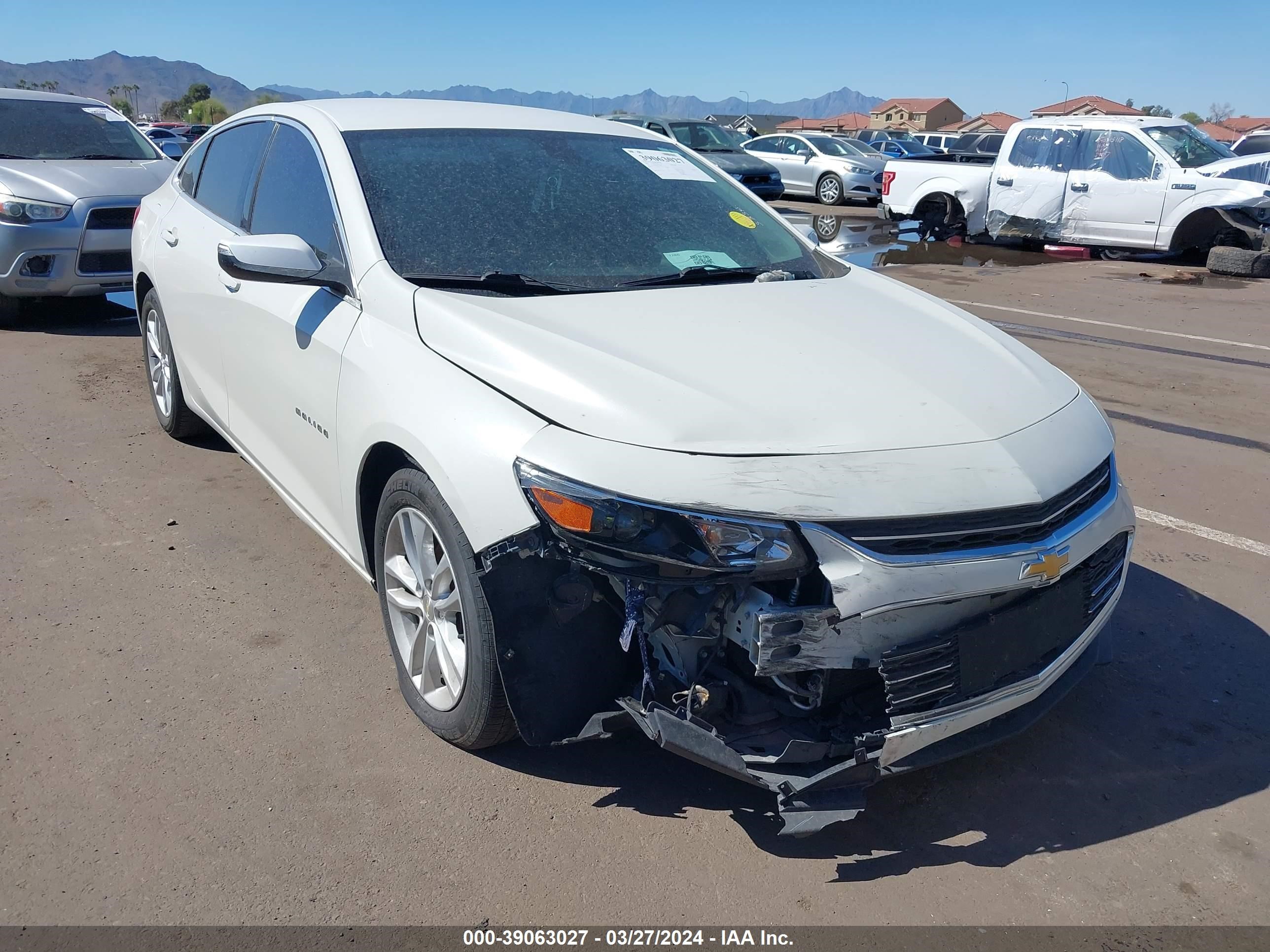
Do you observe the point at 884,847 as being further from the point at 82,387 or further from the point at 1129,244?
the point at 1129,244

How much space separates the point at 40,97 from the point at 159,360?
548cm

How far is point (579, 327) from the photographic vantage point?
2.87 metres

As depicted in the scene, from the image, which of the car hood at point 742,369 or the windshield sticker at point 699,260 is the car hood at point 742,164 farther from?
the car hood at point 742,369

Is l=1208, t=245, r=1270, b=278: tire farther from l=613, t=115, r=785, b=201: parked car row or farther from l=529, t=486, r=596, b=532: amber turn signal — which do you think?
l=529, t=486, r=596, b=532: amber turn signal

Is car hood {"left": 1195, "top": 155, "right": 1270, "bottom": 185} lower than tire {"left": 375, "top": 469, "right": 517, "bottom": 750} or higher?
higher

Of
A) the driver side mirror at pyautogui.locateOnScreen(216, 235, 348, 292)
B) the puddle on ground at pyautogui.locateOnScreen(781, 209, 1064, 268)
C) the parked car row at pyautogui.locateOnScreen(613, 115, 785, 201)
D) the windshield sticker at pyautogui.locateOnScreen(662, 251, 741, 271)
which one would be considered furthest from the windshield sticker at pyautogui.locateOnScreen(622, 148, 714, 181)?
the parked car row at pyautogui.locateOnScreen(613, 115, 785, 201)

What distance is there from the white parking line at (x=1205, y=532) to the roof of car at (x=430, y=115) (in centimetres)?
282

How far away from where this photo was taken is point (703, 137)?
858 inches

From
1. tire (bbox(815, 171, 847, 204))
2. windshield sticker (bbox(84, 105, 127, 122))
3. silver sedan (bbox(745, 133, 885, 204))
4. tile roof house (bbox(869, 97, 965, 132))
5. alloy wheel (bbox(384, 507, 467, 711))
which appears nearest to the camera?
alloy wheel (bbox(384, 507, 467, 711))

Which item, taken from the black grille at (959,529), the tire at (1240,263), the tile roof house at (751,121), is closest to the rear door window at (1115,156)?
the tire at (1240,263)

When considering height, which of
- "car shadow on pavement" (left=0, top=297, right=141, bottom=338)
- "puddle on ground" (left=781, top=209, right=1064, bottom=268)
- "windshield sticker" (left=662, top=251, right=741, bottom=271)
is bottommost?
"puddle on ground" (left=781, top=209, right=1064, bottom=268)

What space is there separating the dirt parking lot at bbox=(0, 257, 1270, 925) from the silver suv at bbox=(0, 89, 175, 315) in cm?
415

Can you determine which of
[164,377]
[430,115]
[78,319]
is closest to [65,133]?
[78,319]

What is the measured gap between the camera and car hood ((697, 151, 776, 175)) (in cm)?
2044
